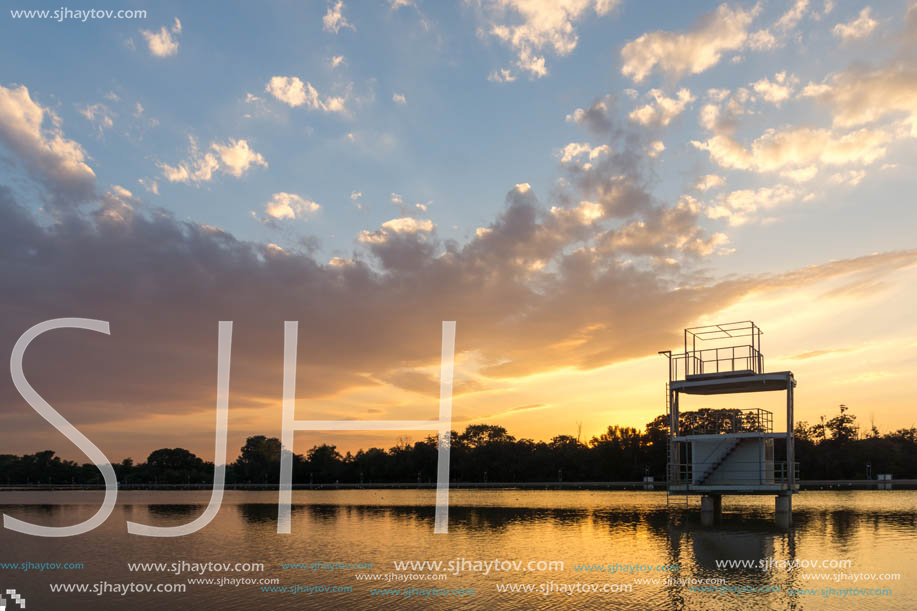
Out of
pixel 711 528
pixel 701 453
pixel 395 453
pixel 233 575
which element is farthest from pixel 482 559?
pixel 395 453

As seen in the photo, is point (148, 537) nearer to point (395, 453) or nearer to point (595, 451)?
point (595, 451)

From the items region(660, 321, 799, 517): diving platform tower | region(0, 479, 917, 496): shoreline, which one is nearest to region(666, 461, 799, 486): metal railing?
region(660, 321, 799, 517): diving platform tower

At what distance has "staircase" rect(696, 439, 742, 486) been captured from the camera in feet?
141

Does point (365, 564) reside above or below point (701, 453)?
below

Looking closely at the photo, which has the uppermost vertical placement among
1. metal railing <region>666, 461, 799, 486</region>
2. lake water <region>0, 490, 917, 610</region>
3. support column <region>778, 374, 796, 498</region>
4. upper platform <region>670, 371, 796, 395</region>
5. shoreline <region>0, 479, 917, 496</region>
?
upper platform <region>670, 371, 796, 395</region>

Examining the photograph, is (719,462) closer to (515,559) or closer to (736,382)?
(736,382)

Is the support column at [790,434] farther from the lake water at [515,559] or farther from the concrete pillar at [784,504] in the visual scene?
the lake water at [515,559]

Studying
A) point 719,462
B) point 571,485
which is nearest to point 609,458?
point 571,485

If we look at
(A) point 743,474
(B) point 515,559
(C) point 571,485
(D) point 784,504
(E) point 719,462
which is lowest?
(C) point 571,485

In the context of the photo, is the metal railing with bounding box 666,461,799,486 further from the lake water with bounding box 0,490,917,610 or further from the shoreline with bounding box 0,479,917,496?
the shoreline with bounding box 0,479,917,496

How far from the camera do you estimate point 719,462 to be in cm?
4316

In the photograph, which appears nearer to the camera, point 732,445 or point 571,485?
point 732,445

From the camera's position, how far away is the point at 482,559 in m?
29.5

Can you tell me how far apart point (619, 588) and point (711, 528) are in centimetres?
2043
